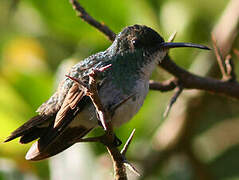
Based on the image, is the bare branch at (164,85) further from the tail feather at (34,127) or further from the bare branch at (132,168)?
the bare branch at (132,168)

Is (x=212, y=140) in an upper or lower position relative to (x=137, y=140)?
lower

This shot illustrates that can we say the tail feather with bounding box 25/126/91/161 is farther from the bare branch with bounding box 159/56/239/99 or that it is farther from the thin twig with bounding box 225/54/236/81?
the thin twig with bounding box 225/54/236/81

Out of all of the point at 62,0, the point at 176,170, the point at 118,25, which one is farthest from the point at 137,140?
the point at 62,0

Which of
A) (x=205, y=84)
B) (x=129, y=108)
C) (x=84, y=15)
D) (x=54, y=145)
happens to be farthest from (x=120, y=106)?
(x=205, y=84)

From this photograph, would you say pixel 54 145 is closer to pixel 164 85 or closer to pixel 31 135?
pixel 31 135

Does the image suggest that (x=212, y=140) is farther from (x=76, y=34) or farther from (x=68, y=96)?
(x=68, y=96)

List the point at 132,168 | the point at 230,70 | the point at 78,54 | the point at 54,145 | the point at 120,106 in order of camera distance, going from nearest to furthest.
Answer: the point at 132,168, the point at 120,106, the point at 54,145, the point at 230,70, the point at 78,54
